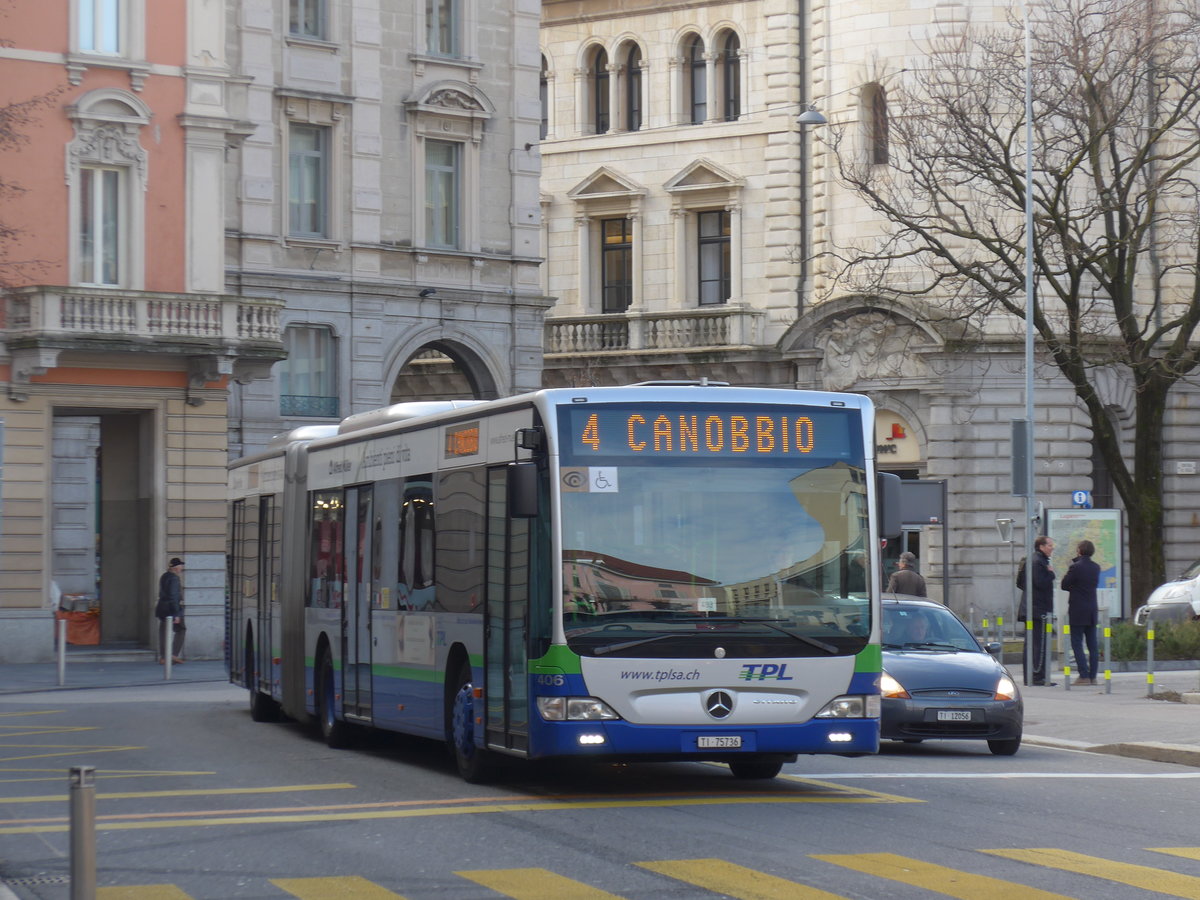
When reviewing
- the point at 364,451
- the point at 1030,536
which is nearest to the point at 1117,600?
the point at 1030,536

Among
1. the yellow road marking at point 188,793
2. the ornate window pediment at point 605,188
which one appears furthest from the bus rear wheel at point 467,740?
the ornate window pediment at point 605,188

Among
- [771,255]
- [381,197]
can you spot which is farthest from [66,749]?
[771,255]

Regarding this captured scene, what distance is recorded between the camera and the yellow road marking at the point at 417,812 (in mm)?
13391

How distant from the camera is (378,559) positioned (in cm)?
1848

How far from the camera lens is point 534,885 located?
10.7 meters

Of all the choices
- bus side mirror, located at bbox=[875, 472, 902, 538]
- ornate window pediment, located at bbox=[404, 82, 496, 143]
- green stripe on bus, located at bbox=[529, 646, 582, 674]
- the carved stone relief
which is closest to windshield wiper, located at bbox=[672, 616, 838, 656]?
green stripe on bus, located at bbox=[529, 646, 582, 674]

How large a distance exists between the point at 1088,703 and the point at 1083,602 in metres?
3.53

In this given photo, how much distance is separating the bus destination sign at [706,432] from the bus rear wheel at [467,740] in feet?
7.51

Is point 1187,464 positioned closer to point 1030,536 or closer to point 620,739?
point 1030,536

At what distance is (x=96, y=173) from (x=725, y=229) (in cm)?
1985

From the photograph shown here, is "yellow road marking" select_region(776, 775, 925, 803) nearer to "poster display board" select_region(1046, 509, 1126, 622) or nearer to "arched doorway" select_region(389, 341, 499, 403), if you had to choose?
"poster display board" select_region(1046, 509, 1126, 622)

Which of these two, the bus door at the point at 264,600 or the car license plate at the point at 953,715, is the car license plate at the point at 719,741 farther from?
the bus door at the point at 264,600

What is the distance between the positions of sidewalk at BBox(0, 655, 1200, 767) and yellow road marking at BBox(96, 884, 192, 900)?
1064 centimetres

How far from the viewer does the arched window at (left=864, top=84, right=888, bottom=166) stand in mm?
47688
